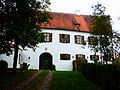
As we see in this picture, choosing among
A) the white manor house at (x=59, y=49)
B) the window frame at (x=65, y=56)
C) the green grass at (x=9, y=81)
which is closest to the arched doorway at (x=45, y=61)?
the white manor house at (x=59, y=49)

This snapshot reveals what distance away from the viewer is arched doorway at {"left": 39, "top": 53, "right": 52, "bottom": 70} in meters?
45.0

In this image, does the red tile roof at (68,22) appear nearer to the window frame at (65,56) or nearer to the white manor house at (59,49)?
the white manor house at (59,49)

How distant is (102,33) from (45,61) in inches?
782

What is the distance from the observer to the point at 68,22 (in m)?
48.8

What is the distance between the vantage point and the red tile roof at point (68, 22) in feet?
154

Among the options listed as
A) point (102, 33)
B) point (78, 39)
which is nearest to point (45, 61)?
point (78, 39)

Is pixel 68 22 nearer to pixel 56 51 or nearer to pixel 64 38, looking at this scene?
pixel 64 38

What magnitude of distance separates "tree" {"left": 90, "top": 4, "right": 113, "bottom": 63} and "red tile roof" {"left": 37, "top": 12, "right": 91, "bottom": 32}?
18.5 meters

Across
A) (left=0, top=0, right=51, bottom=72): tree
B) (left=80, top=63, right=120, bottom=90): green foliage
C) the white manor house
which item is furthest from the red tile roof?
(left=80, top=63, right=120, bottom=90): green foliage

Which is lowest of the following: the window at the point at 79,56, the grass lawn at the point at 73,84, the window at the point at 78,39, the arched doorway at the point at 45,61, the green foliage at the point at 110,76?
the grass lawn at the point at 73,84

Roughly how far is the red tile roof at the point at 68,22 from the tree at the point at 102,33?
18502 mm

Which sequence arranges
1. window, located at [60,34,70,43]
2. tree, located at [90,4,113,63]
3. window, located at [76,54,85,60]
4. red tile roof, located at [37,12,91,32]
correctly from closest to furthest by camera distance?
tree, located at [90,4,113,63], window, located at [60,34,70,43], window, located at [76,54,85,60], red tile roof, located at [37,12,91,32]

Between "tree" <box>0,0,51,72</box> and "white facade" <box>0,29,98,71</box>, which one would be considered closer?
"tree" <box>0,0,51,72</box>

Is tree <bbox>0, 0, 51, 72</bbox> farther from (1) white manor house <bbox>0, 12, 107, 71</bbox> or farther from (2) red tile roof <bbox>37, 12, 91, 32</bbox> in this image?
(2) red tile roof <bbox>37, 12, 91, 32</bbox>
